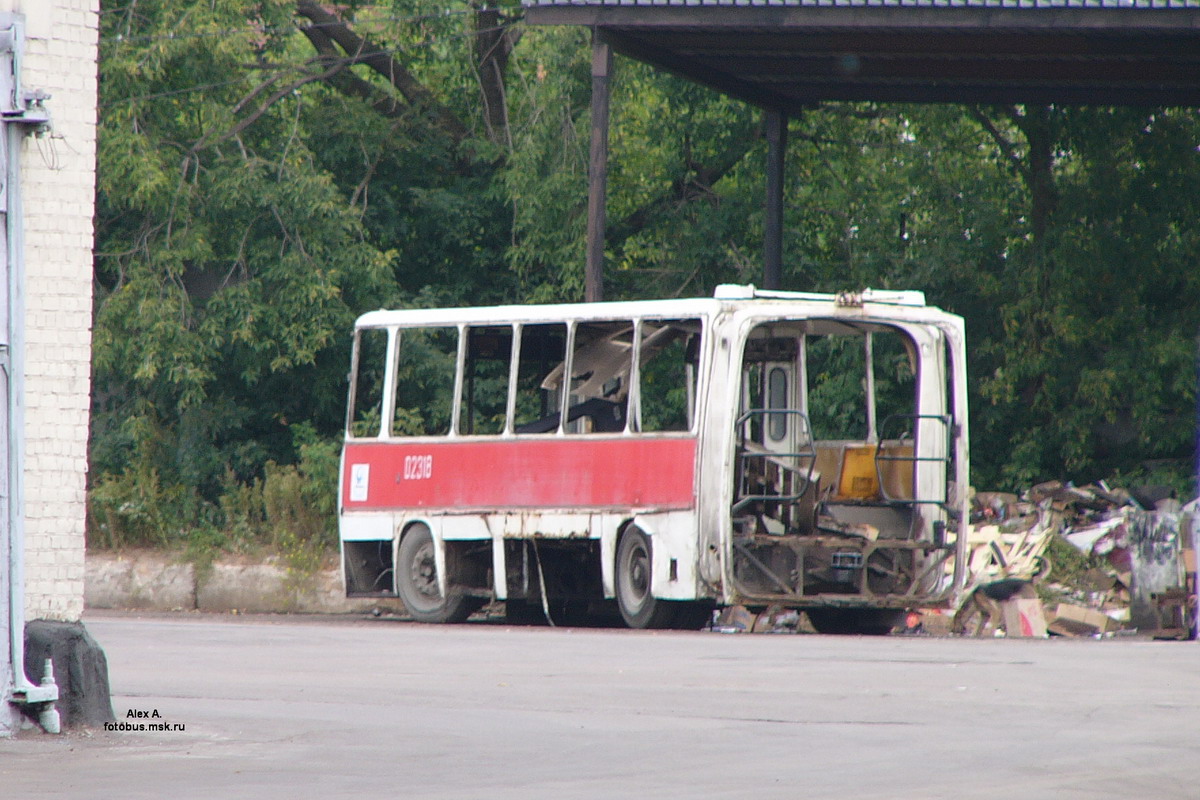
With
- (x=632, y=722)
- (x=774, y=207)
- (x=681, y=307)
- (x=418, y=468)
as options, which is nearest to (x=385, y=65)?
(x=774, y=207)

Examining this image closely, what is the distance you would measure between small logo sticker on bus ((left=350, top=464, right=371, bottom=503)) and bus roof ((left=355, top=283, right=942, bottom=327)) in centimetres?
150

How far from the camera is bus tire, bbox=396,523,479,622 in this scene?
1995cm

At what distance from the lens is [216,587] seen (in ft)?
77.7

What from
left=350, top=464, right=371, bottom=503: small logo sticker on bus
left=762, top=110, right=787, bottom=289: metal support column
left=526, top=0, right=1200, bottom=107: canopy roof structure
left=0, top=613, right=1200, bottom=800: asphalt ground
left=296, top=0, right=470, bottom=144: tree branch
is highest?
left=296, top=0, right=470, bottom=144: tree branch

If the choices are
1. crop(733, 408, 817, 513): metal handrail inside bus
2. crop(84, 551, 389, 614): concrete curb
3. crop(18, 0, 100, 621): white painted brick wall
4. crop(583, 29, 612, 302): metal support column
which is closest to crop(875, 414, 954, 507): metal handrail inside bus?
crop(733, 408, 817, 513): metal handrail inside bus

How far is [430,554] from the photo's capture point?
20062mm

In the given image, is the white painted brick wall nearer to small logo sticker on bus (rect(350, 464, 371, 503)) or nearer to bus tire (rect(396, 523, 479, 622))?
bus tire (rect(396, 523, 479, 622))

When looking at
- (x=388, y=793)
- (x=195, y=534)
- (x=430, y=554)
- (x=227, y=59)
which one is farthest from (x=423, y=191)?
(x=388, y=793)

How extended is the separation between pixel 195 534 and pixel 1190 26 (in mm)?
12255

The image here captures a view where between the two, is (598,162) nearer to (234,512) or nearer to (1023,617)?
(1023,617)

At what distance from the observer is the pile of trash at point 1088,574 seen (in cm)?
1962

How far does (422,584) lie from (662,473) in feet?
11.9

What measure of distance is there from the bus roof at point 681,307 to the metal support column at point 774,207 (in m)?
6.35

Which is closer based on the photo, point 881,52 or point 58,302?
point 58,302
